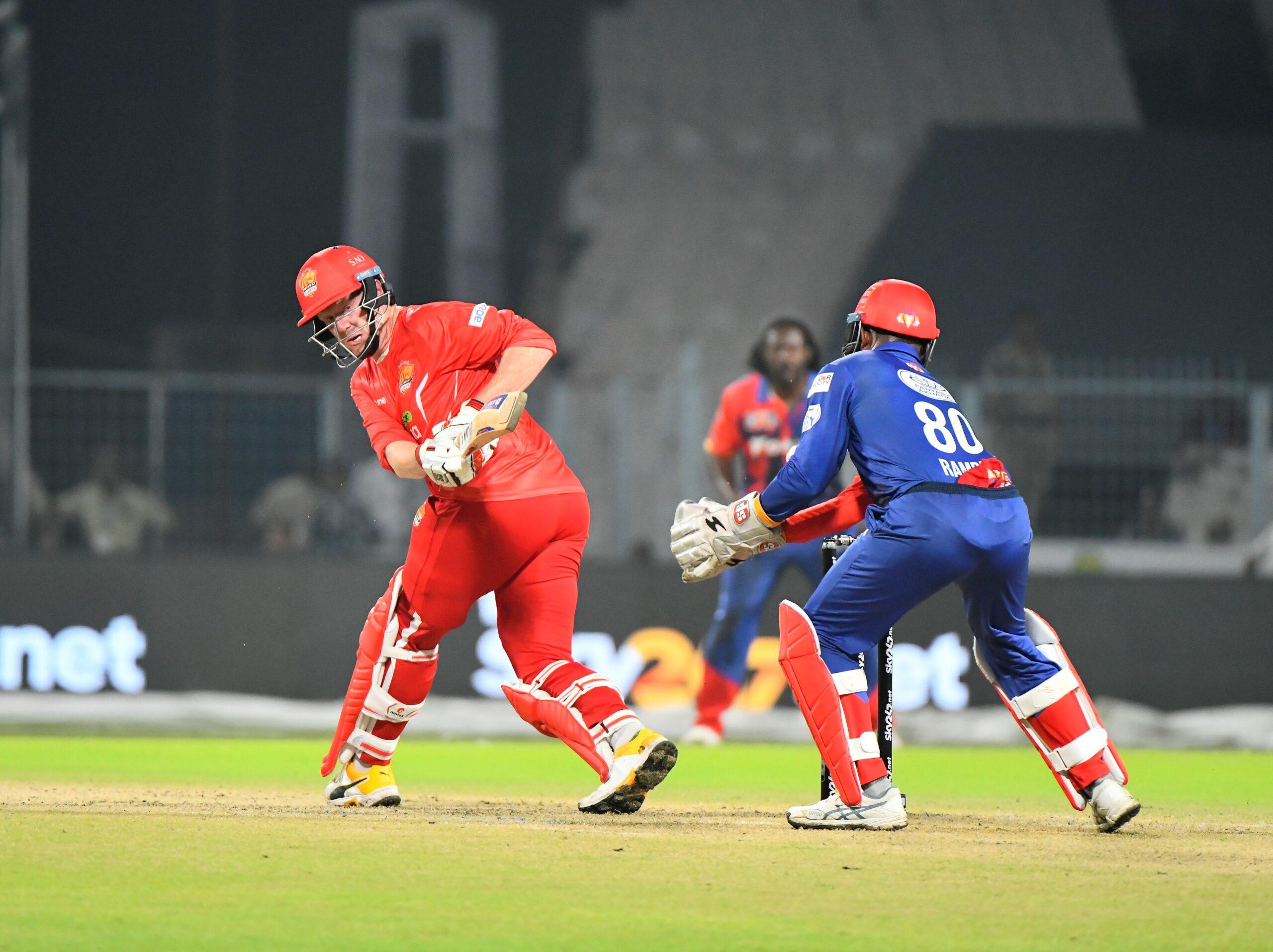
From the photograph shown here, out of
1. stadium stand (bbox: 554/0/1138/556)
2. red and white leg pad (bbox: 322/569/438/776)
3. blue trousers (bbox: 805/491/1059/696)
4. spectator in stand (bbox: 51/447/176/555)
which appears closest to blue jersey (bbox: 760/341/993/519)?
blue trousers (bbox: 805/491/1059/696)

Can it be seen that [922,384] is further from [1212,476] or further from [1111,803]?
[1212,476]

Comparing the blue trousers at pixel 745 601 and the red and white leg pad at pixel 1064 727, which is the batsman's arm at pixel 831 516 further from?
the blue trousers at pixel 745 601

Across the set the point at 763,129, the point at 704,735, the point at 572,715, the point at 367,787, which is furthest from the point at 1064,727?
the point at 763,129

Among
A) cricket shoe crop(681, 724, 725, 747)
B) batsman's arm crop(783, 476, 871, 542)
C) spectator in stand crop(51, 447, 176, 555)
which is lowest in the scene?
cricket shoe crop(681, 724, 725, 747)

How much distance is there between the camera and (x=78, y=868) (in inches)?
189

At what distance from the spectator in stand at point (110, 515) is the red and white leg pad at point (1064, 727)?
30.0 ft

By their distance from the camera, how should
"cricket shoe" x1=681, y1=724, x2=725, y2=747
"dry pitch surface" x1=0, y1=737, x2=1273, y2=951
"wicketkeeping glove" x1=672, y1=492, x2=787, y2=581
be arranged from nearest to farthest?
1. "dry pitch surface" x1=0, y1=737, x2=1273, y2=951
2. "wicketkeeping glove" x1=672, y1=492, x2=787, y2=581
3. "cricket shoe" x1=681, y1=724, x2=725, y2=747

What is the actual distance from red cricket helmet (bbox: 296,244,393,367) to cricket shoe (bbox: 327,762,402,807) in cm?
159

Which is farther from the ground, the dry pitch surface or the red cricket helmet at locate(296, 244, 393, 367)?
the red cricket helmet at locate(296, 244, 393, 367)

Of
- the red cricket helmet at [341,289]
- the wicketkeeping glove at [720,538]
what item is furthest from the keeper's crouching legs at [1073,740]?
the red cricket helmet at [341,289]

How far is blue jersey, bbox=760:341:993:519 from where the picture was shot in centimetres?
583

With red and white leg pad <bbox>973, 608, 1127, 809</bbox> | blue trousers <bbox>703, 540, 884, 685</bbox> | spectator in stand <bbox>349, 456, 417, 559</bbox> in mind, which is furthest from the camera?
spectator in stand <bbox>349, 456, 417, 559</bbox>

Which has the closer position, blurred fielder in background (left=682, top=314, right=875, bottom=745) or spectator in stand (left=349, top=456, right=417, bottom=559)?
blurred fielder in background (left=682, top=314, right=875, bottom=745)

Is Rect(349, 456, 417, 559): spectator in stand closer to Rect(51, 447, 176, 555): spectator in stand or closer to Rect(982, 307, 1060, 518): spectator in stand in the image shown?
Rect(51, 447, 176, 555): spectator in stand
